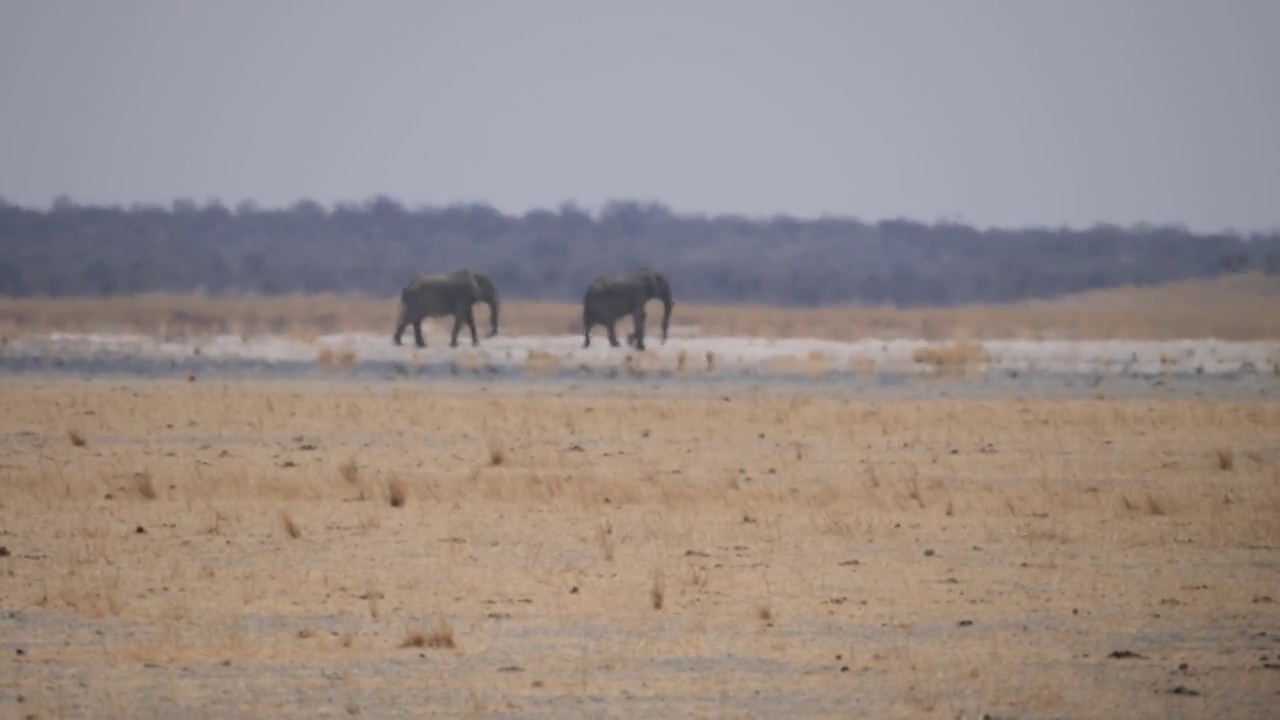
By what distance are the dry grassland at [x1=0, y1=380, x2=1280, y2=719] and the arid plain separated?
4 centimetres

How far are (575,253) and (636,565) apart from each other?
120296 mm

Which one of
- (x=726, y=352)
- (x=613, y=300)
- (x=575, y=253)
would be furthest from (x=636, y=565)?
(x=575, y=253)

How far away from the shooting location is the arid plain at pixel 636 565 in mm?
12016

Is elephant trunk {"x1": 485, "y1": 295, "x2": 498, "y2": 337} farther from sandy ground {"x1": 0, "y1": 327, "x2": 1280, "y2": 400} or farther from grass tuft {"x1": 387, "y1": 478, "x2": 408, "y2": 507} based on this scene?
grass tuft {"x1": 387, "y1": 478, "x2": 408, "y2": 507}

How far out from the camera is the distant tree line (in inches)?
4437

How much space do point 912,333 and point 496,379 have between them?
22082 mm

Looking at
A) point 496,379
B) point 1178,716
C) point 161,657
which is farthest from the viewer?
point 496,379

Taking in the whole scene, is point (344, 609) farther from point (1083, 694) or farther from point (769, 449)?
point (769, 449)

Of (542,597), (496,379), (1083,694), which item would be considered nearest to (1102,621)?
(1083,694)

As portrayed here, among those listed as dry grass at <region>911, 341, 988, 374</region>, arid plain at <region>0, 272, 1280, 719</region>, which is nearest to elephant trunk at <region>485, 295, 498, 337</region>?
dry grass at <region>911, 341, 988, 374</region>

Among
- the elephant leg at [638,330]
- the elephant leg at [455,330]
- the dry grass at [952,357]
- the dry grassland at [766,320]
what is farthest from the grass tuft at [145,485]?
the dry grassland at [766,320]

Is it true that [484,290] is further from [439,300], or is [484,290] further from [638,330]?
[638,330]

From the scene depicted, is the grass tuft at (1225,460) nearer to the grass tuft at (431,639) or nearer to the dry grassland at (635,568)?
the dry grassland at (635,568)

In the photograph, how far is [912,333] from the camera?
58.6 metres
